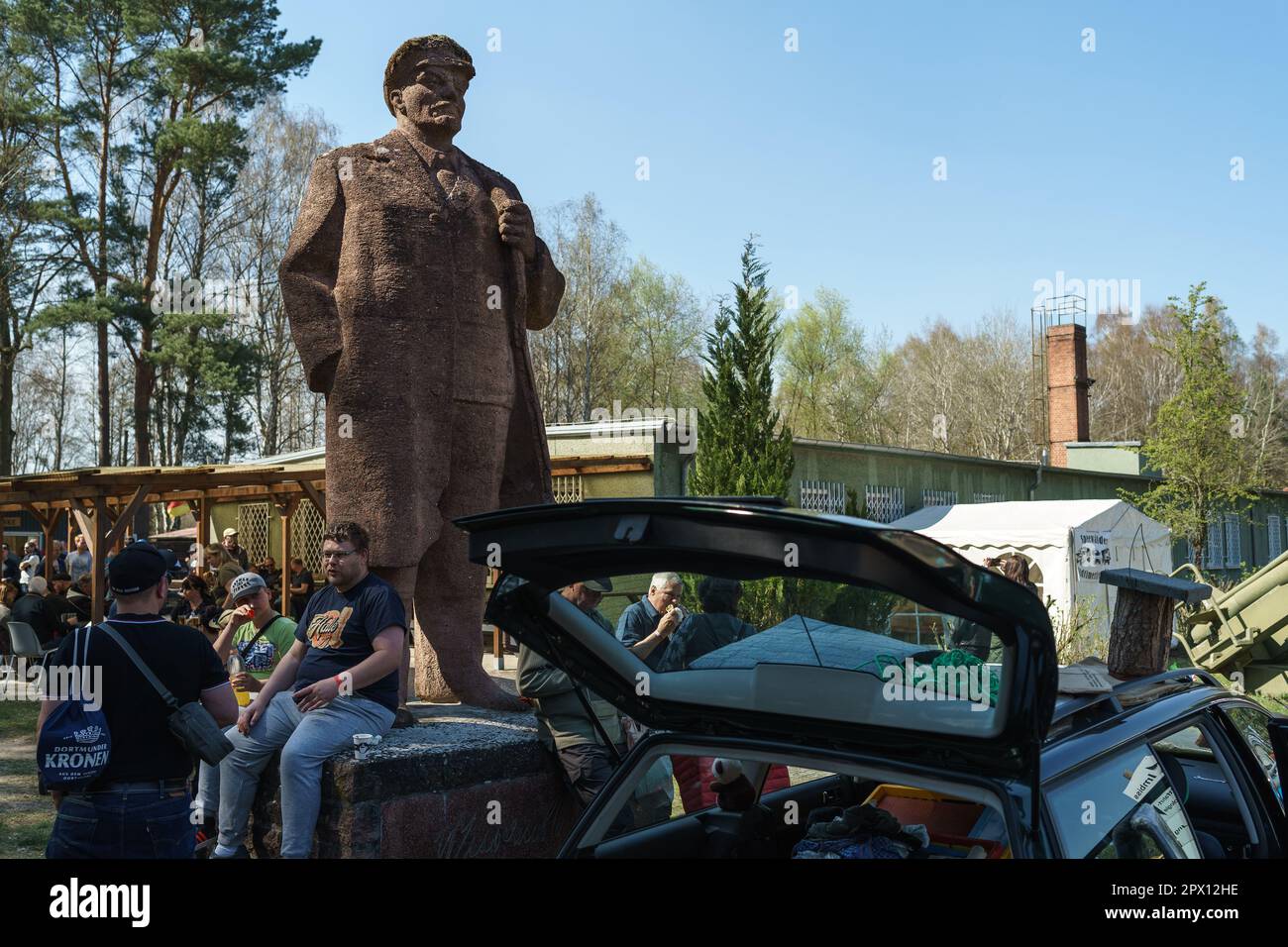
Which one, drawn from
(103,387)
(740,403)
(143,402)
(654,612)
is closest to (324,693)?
(654,612)

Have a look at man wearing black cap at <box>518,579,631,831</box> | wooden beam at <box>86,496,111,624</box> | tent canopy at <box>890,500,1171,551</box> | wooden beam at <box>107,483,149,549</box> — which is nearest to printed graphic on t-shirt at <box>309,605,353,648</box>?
man wearing black cap at <box>518,579,631,831</box>

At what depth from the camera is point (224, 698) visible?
4.04m

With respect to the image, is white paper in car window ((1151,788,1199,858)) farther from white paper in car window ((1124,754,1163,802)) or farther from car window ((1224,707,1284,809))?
car window ((1224,707,1284,809))

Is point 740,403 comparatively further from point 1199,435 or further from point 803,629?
point 803,629

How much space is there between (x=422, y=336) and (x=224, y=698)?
2649 mm

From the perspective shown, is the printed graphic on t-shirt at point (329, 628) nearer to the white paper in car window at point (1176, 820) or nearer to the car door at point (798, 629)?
the car door at point (798, 629)

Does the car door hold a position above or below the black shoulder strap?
above

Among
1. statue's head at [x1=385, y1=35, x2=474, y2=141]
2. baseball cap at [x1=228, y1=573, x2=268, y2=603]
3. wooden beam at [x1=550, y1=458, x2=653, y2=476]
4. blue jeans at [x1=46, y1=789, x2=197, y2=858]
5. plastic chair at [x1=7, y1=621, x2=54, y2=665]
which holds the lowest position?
plastic chair at [x1=7, y1=621, x2=54, y2=665]

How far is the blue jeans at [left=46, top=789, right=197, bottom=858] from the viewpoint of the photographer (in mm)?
3758

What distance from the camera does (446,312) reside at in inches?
247

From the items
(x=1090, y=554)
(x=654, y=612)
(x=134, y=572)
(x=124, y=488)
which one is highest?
(x=124, y=488)

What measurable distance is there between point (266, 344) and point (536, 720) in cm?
3400

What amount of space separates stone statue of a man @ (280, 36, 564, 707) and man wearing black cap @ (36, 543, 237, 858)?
1.92 metres
